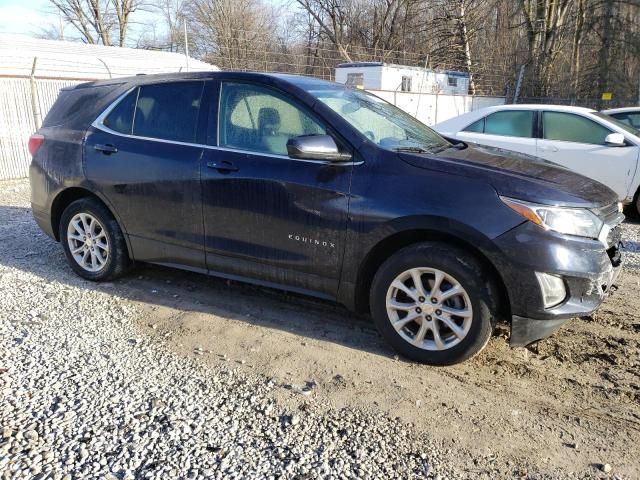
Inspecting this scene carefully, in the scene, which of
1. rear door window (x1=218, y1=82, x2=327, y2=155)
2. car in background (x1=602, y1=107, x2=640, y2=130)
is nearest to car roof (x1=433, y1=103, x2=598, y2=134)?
car in background (x1=602, y1=107, x2=640, y2=130)

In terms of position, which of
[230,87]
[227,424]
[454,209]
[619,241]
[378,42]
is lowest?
[227,424]

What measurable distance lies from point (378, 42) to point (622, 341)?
37.8 m

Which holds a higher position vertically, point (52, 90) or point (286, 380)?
point (52, 90)

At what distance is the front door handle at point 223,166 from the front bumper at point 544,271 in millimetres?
1933

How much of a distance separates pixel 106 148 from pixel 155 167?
0.62 metres

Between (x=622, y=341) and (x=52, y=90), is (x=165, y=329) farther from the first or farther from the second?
(x=52, y=90)

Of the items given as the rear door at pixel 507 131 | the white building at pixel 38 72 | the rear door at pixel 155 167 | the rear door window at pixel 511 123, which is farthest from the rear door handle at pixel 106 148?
the white building at pixel 38 72

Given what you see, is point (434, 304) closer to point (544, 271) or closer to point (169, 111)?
point (544, 271)

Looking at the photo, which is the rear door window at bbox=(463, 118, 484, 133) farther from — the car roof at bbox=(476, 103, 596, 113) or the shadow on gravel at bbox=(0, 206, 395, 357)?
the shadow on gravel at bbox=(0, 206, 395, 357)

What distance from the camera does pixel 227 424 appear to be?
2822mm

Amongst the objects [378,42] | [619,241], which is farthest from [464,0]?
[619,241]

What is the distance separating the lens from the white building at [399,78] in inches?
958

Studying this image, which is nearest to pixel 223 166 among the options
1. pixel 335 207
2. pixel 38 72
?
pixel 335 207

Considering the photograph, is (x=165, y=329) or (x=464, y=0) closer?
(x=165, y=329)
